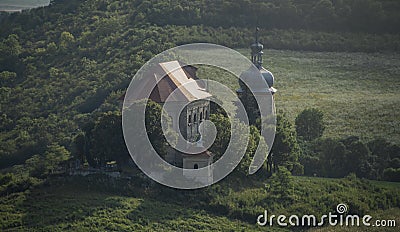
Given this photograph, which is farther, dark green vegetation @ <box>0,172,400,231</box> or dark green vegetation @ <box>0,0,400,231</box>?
dark green vegetation @ <box>0,0,400,231</box>

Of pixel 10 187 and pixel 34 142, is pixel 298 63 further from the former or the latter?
pixel 10 187

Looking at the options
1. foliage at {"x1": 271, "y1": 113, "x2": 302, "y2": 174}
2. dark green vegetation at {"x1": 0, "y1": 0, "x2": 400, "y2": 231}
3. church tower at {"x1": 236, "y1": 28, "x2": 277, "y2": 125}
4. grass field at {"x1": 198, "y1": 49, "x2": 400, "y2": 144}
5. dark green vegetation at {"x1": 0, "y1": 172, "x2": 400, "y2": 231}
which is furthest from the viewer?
grass field at {"x1": 198, "y1": 49, "x2": 400, "y2": 144}

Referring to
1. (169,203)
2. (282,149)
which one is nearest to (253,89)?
(282,149)

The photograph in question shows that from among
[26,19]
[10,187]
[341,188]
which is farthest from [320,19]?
[10,187]

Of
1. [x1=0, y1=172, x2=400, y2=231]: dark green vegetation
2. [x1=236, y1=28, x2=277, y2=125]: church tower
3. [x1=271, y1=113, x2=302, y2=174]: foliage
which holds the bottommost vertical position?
[x1=0, y1=172, x2=400, y2=231]: dark green vegetation

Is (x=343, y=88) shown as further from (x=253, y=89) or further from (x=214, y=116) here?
(x=214, y=116)

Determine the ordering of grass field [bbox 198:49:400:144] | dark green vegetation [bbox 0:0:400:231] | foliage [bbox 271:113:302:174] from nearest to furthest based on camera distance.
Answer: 1. dark green vegetation [bbox 0:0:400:231]
2. foliage [bbox 271:113:302:174]
3. grass field [bbox 198:49:400:144]

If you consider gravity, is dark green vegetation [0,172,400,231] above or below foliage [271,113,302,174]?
below

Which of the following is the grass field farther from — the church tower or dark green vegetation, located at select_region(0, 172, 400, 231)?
dark green vegetation, located at select_region(0, 172, 400, 231)

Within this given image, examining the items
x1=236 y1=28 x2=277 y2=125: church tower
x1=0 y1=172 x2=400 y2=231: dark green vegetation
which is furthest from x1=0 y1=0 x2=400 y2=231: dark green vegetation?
x1=236 y1=28 x2=277 y2=125: church tower
